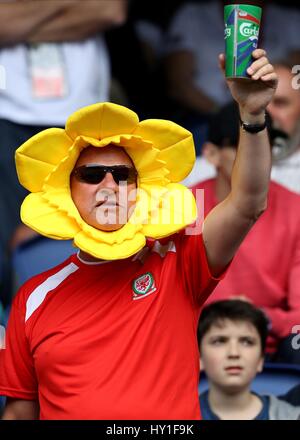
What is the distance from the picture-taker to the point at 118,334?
8.90ft

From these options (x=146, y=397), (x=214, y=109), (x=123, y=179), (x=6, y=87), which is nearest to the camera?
(x=146, y=397)

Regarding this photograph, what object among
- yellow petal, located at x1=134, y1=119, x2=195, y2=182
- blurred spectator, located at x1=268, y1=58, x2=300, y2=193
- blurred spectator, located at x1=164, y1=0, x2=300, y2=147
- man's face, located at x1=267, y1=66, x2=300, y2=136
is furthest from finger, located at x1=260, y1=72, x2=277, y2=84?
blurred spectator, located at x1=164, y1=0, x2=300, y2=147

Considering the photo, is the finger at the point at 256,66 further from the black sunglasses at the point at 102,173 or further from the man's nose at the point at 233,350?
the man's nose at the point at 233,350

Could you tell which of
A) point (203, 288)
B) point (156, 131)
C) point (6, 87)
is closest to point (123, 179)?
point (156, 131)

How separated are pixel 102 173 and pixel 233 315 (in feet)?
3.70

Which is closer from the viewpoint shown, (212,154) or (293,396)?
(293,396)

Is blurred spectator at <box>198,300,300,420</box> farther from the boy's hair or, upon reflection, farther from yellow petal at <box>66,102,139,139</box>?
yellow petal at <box>66,102,139,139</box>

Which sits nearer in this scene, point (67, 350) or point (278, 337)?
point (67, 350)

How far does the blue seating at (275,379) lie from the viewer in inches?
149

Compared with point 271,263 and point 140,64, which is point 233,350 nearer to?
point 271,263

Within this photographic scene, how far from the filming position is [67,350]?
2.73 metres

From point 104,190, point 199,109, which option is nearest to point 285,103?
point 199,109
